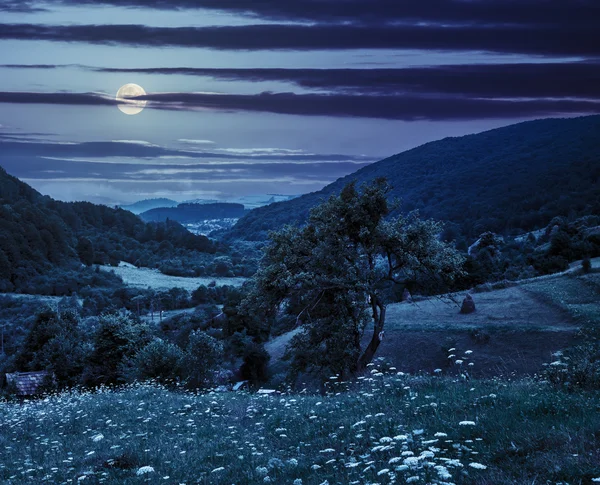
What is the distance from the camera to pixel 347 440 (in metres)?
9.55

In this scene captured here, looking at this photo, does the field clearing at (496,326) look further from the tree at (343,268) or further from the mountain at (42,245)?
the mountain at (42,245)

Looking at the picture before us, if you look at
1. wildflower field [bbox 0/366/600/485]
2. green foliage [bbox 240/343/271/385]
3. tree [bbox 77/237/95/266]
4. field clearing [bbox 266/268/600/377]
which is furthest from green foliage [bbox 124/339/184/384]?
tree [bbox 77/237/95/266]

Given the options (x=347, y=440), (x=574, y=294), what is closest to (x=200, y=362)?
(x=347, y=440)

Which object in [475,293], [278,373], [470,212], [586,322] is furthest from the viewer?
[470,212]

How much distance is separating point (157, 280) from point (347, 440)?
148 metres

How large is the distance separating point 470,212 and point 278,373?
15059 cm

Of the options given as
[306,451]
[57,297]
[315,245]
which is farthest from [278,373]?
[57,297]

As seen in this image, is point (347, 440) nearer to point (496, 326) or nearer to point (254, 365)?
point (496, 326)

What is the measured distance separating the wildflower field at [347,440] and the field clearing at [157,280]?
395 ft

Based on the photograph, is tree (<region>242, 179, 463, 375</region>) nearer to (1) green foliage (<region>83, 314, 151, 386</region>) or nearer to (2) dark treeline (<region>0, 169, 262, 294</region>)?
(1) green foliage (<region>83, 314, 151, 386</region>)

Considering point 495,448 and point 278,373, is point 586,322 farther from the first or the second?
point 495,448

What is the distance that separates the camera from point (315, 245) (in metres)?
32.6

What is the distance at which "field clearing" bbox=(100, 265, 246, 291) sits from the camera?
141 metres

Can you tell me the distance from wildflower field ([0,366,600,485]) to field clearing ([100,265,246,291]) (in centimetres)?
12034
